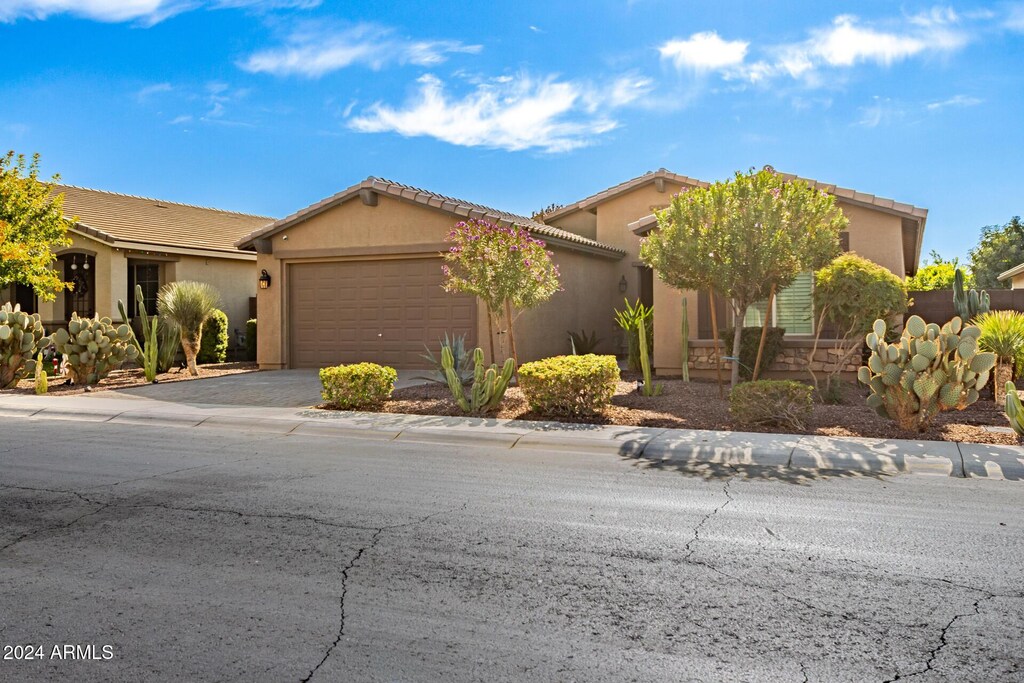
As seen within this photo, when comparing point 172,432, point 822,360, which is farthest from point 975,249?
point 172,432

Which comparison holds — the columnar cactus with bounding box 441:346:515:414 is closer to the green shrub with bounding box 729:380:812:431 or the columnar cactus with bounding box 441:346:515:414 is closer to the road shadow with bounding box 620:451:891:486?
the green shrub with bounding box 729:380:812:431

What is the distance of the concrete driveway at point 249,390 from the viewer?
13578mm

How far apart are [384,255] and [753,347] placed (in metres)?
8.65

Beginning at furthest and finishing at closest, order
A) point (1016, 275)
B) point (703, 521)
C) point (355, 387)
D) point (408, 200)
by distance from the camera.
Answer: point (1016, 275)
point (408, 200)
point (355, 387)
point (703, 521)

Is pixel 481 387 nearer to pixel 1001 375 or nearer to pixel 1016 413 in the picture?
pixel 1016 413

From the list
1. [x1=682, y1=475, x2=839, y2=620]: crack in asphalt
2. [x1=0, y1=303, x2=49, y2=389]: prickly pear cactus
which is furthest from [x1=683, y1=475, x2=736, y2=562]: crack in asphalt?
[x1=0, y1=303, x2=49, y2=389]: prickly pear cactus

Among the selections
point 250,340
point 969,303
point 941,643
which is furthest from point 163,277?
point 941,643

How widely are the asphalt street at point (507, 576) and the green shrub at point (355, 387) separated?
14.6ft

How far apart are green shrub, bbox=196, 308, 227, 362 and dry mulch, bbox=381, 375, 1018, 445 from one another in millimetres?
10104

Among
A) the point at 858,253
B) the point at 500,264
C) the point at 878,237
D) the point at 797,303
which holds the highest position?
the point at 878,237

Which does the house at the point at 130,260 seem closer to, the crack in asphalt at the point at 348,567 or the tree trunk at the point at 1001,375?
the crack in asphalt at the point at 348,567

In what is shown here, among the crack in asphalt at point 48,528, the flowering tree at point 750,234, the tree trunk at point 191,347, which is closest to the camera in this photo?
the crack in asphalt at point 48,528

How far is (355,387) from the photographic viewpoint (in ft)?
40.1

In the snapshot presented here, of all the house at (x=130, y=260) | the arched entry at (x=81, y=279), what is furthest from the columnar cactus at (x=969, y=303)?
the arched entry at (x=81, y=279)
